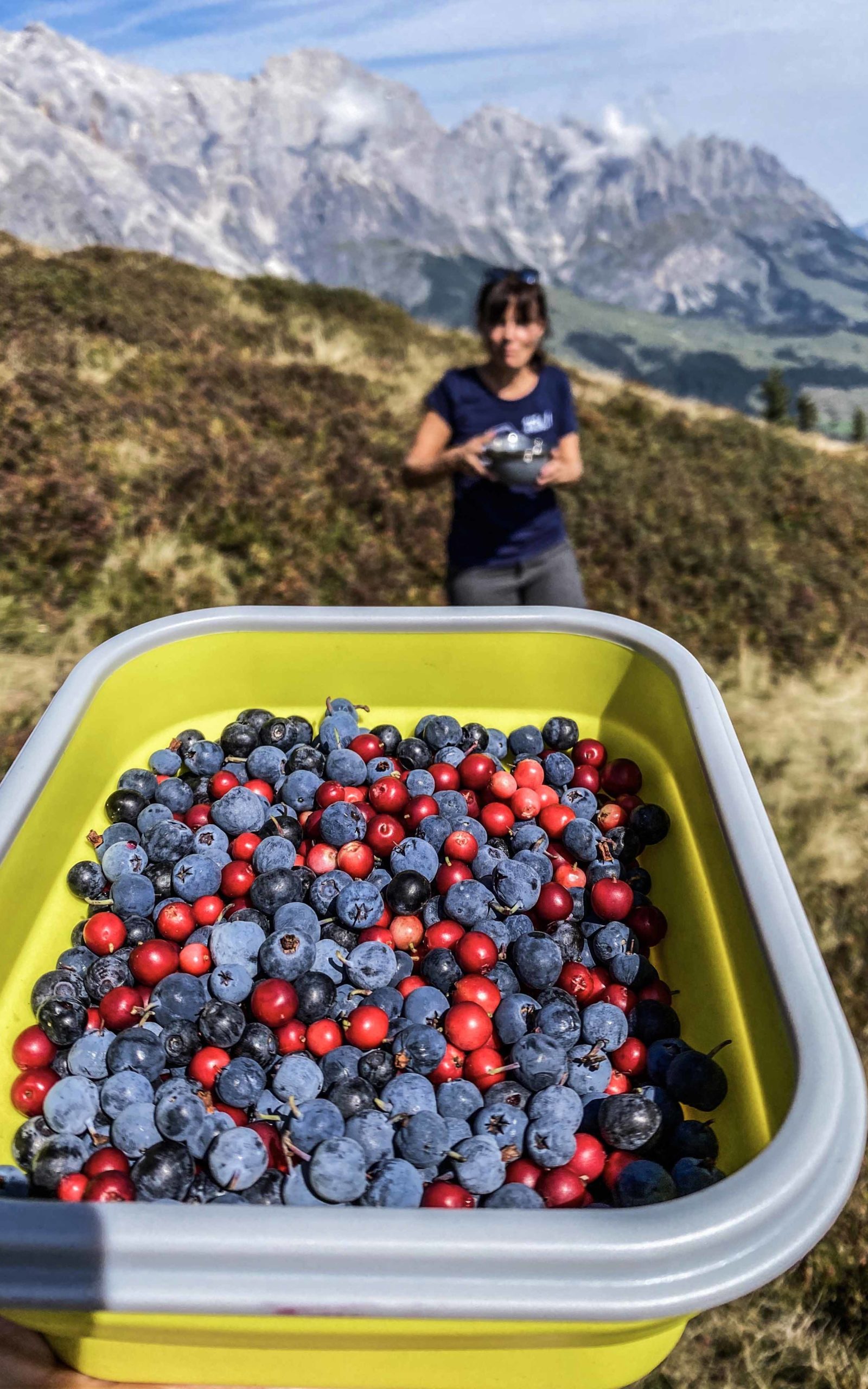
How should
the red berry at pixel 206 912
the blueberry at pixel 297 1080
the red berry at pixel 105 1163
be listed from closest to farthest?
the red berry at pixel 105 1163, the blueberry at pixel 297 1080, the red berry at pixel 206 912

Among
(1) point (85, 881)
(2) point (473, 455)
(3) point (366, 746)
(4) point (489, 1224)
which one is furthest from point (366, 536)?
(4) point (489, 1224)

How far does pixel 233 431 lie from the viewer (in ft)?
28.2

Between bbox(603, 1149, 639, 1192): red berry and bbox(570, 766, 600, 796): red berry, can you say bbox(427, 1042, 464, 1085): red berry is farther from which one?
bbox(570, 766, 600, 796): red berry

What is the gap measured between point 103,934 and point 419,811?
932 millimetres

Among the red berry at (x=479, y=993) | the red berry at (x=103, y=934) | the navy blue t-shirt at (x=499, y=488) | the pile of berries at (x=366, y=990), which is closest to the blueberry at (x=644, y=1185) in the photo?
the pile of berries at (x=366, y=990)

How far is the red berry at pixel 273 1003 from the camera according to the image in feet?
6.59

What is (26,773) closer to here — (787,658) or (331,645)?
(331,645)

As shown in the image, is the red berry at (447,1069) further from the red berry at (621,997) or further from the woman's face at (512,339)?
the woman's face at (512,339)

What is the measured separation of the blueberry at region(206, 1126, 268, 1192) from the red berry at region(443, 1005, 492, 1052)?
50 cm

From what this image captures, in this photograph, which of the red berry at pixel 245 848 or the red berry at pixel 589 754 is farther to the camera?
the red berry at pixel 589 754

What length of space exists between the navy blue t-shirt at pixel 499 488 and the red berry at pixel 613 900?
6.32 feet

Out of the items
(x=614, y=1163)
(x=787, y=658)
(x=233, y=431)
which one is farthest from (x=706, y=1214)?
(x=233, y=431)

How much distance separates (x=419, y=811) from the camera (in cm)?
253

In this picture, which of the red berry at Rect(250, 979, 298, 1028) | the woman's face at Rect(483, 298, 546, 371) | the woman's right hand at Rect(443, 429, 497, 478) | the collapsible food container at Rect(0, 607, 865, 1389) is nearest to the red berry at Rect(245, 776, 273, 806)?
the collapsible food container at Rect(0, 607, 865, 1389)
